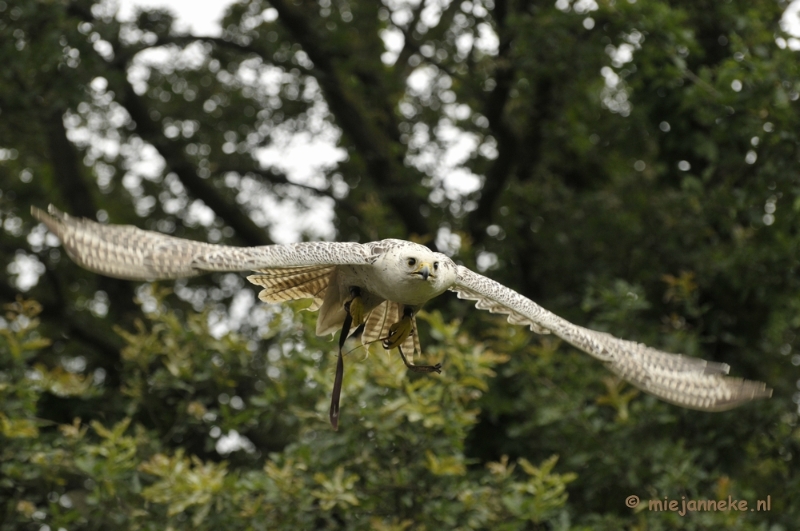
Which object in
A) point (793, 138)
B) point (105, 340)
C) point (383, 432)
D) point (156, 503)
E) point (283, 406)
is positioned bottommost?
point (105, 340)

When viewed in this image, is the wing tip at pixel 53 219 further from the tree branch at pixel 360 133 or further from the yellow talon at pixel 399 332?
the tree branch at pixel 360 133

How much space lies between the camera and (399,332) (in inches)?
204

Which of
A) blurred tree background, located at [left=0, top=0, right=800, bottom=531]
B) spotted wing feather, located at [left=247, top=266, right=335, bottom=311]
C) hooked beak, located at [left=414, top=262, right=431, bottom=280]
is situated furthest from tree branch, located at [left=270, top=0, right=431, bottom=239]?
hooked beak, located at [left=414, top=262, right=431, bottom=280]

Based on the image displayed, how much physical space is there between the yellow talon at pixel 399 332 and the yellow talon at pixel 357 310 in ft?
0.62

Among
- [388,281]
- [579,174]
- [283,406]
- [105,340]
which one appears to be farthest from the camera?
[579,174]

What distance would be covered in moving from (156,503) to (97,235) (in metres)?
2.47

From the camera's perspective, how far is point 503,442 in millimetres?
8289

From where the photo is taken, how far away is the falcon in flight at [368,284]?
4570 millimetres

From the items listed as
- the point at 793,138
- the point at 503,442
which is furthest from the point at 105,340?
the point at 793,138

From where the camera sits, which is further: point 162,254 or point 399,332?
point 399,332

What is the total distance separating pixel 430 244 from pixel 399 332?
3.82 metres

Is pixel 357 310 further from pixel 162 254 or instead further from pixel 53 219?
pixel 53 219

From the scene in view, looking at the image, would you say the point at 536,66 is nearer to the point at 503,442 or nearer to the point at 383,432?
the point at 503,442

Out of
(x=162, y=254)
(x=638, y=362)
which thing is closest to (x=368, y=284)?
(x=162, y=254)
